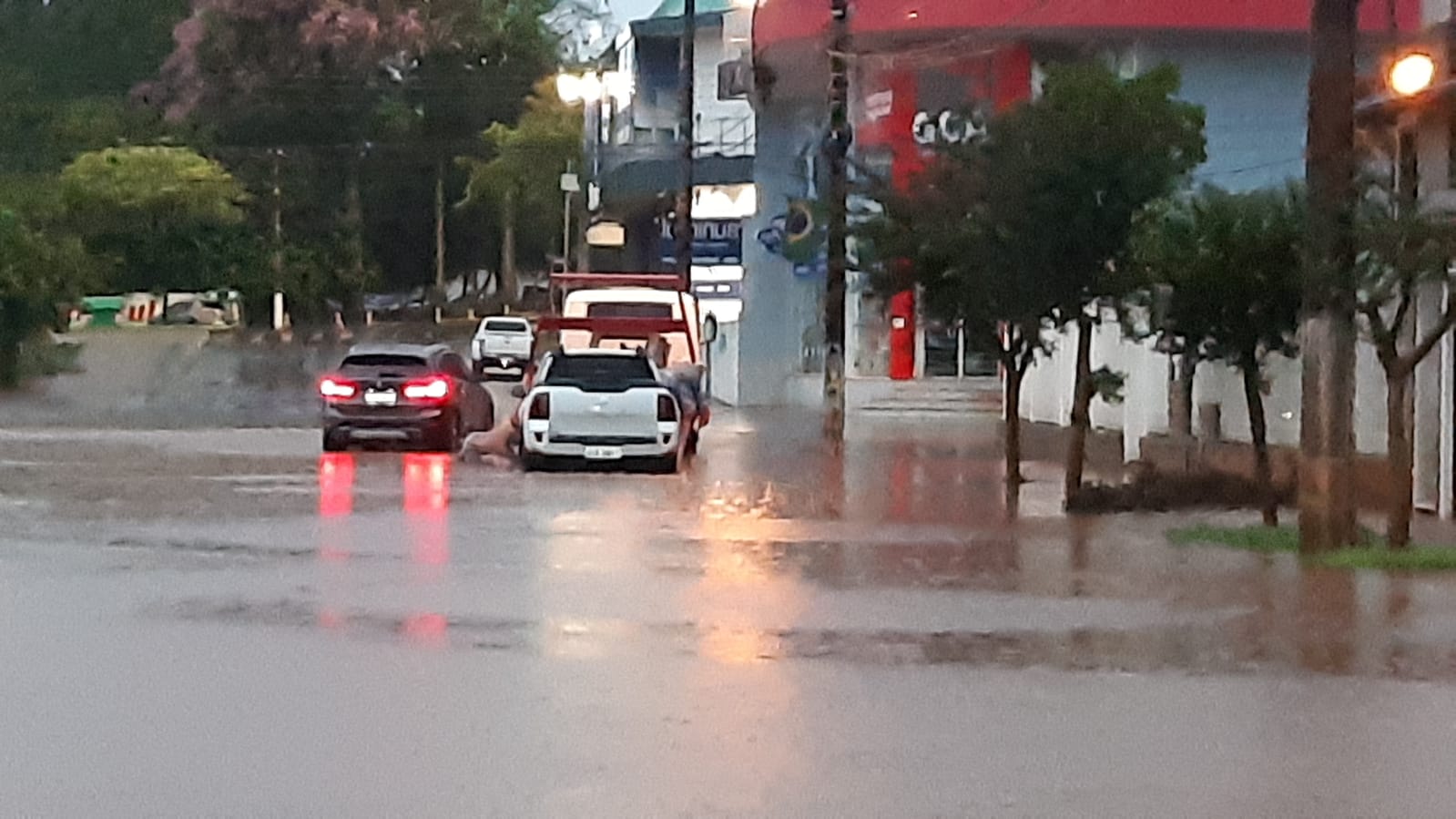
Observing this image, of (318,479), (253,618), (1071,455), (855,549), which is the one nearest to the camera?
(253,618)

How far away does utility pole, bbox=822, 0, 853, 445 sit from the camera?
1237 inches

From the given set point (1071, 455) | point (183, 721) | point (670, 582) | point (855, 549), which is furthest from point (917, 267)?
point (183, 721)

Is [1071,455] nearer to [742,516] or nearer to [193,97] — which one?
[742,516]

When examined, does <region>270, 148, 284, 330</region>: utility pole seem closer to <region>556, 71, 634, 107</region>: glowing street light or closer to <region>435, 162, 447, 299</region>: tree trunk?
<region>435, 162, 447, 299</region>: tree trunk

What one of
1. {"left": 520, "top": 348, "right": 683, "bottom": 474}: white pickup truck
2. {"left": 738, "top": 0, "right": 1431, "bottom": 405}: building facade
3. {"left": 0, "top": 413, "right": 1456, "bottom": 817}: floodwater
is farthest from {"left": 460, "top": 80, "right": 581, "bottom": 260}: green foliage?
{"left": 0, "top": 413, "right": 1456, "bottom": 817}: floodwater

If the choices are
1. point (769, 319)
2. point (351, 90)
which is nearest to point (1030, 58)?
point (769, 319)

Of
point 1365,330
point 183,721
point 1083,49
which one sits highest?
point 1083,49

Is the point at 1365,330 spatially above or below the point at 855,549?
above

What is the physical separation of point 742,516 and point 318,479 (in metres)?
5.75

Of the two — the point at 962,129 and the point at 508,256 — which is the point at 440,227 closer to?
the point at 508,256

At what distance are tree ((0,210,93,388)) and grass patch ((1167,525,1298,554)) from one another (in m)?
34.8

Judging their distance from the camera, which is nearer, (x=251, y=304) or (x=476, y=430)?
(x=476, y=430)

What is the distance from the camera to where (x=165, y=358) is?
60.8m

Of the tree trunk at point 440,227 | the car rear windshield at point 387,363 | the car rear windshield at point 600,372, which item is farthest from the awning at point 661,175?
the car rear windshield at point 600,372
